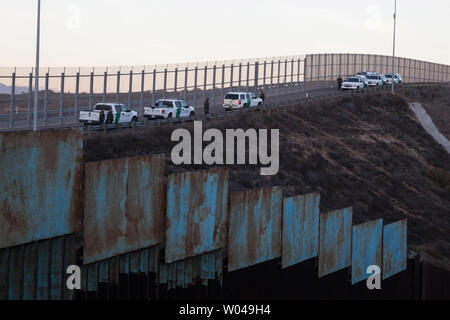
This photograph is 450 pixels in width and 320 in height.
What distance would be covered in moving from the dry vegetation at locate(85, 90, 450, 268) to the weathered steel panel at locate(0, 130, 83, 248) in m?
21.6

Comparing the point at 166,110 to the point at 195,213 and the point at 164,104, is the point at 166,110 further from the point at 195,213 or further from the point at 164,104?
the point at 195,213

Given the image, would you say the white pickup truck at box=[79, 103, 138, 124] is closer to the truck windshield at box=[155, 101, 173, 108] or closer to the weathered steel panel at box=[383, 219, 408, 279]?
the truck windshield at box=[155, 101, 173, 108]

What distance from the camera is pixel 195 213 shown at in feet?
55.5

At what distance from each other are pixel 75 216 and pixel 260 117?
41.7 metres

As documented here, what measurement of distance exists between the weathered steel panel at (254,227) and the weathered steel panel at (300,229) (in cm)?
27

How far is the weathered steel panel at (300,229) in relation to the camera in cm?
1953

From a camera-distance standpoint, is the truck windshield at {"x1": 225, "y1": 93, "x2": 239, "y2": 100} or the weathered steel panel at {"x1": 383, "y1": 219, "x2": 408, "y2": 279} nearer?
the weathered steel panel at {"x1": 383, "y1": 219, "x2": 408, "y2": 279}

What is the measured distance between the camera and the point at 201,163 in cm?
4153

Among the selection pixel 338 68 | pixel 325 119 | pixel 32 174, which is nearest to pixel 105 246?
pixel 32 174

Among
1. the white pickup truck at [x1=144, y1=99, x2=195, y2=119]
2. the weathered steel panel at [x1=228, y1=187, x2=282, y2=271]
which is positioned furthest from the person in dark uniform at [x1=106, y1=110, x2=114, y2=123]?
the weathered steel panel at [x1=228, y1=187, x2=282, y2=271]

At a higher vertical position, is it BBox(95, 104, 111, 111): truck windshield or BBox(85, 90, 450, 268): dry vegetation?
BBox(95, 104, 111, 111): truck windshield

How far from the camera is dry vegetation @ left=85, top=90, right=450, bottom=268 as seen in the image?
40312 mm

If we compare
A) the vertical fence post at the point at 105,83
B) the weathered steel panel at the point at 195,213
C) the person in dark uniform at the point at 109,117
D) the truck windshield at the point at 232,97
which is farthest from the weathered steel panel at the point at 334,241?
the truck windshield at the point at 232,97

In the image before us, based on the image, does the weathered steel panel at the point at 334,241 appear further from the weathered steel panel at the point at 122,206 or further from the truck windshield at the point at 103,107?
the truck windshield at the point at 103,107
